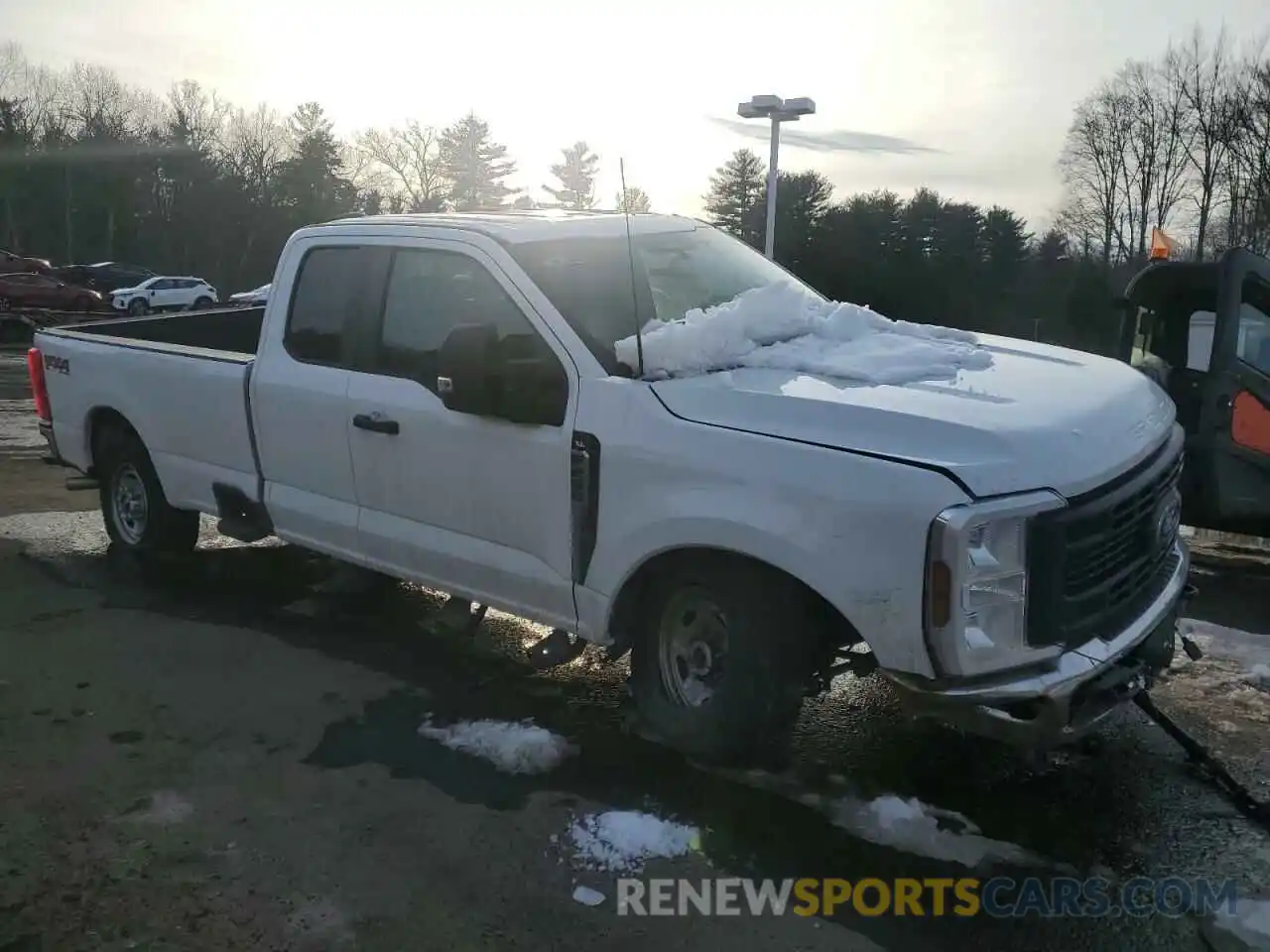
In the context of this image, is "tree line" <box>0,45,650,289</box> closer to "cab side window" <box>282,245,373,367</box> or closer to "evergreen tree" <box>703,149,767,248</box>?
"evergreen tree" <box>703,149,767,248</box>

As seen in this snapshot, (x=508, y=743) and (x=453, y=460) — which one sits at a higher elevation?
(x=453, y=460)

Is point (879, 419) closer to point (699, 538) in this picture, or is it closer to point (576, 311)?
point (699, 538)

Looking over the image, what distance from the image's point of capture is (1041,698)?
10.8 feet

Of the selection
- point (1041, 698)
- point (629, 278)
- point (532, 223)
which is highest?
point (532, 223)

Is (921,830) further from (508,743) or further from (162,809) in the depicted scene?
(162,809)

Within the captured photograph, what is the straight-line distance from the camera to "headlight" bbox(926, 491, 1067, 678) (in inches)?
124

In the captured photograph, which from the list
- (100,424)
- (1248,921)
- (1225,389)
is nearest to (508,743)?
(1248,921)

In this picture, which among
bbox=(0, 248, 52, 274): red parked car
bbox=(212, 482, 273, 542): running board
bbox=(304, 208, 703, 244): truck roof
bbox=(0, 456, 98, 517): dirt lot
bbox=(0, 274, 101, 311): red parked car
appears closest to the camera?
bbox=(304, 208, 703, 244): truck roof

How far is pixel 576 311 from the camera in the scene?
434cm

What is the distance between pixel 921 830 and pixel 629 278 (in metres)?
2.42

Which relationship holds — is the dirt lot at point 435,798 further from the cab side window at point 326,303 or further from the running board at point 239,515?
the cab side window at point 326,303

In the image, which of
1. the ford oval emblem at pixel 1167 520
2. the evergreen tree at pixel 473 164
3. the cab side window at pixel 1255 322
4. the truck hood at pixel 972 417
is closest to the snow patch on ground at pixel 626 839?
the truck hood at pixel 972 417

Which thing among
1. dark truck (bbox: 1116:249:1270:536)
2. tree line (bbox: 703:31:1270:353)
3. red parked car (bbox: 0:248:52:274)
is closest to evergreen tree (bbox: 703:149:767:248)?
tree line (bbox: 703:31:1270:353)

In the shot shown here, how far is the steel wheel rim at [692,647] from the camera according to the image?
400 cm
